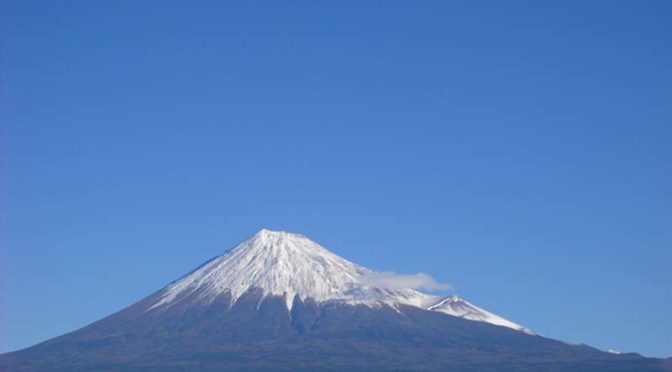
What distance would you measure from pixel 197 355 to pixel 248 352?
7.54m

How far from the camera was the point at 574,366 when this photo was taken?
191500 mm

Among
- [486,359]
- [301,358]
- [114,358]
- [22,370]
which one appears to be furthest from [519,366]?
[22,370]

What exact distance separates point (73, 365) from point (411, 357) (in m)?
49.4

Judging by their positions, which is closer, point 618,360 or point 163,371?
point 163,371

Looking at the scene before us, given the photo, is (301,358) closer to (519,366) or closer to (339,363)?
(339,363)

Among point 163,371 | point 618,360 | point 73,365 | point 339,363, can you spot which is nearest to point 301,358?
point 339,363

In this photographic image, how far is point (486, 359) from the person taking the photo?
194 metres

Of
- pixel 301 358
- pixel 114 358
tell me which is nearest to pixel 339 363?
pixel 301 358

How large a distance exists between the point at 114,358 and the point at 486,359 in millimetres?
54599

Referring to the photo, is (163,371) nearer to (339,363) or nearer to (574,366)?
(339,363)

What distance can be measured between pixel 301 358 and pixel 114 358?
2783cm

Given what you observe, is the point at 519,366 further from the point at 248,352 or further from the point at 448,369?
the point at 248,352

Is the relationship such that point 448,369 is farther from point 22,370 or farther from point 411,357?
point 22,370

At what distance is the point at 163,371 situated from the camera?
18575 cm
